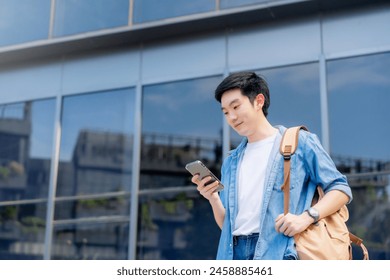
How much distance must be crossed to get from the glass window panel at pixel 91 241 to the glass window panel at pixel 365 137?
3534 millimetres

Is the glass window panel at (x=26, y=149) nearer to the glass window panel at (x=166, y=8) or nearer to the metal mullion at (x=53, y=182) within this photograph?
the metal mullion at (x=53, y=182)

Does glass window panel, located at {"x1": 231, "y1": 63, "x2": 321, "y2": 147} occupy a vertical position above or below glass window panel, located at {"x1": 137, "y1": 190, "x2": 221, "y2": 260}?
above

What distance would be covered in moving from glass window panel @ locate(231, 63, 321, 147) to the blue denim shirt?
5.95 meters

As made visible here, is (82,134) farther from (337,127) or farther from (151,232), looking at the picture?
(337,127)

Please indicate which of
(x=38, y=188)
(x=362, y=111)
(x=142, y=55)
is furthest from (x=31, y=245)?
(x=362, y=111)

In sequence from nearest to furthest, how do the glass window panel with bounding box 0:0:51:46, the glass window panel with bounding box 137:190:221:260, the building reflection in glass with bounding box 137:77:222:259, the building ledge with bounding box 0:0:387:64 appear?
the building ledge with bounding box 0:0:387:64 → the glass window panel with bounding box 137:190:221:260 → the building reflection in glass with bounding box 137:77:222:259 → the glass window panel with bounding box 0:0:51:46

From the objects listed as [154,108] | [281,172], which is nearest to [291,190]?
[281,172]

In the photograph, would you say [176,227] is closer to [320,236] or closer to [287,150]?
[287,150]

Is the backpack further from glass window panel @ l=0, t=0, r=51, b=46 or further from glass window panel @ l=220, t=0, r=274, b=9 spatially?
glass window panel @ l=0, t=0, r=51, b=46

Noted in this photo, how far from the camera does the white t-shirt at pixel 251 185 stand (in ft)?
8.97

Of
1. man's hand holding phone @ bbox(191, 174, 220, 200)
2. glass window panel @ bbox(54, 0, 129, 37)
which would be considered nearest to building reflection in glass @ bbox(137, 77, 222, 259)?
glass window panel @ bbox(54, 0, 129, 37)

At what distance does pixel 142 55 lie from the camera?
10.2 m

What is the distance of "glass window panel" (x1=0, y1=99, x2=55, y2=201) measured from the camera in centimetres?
1055

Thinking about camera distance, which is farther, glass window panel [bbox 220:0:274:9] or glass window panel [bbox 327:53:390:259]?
glass window panel [bbox 220:0:274:9]
